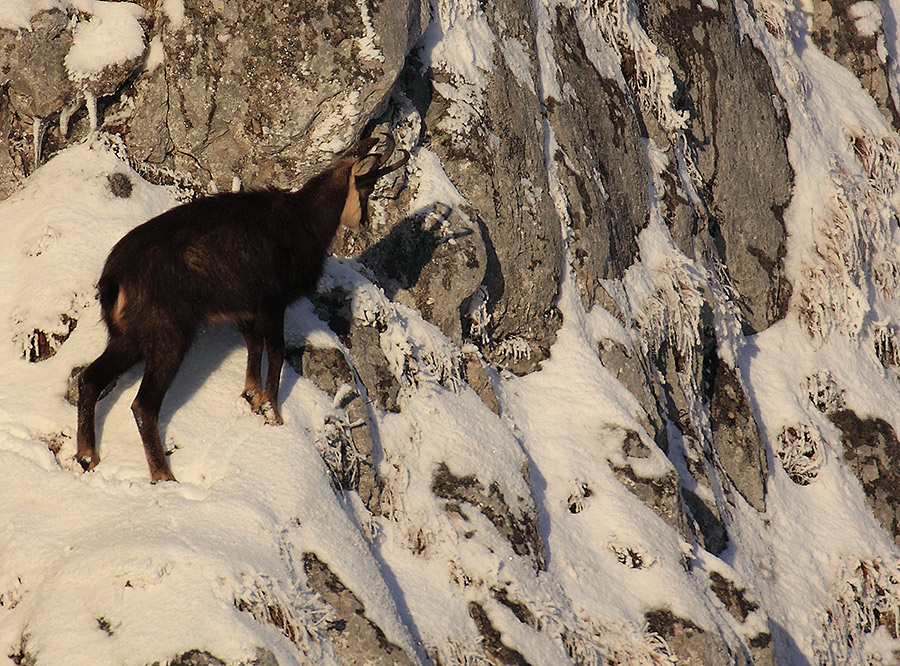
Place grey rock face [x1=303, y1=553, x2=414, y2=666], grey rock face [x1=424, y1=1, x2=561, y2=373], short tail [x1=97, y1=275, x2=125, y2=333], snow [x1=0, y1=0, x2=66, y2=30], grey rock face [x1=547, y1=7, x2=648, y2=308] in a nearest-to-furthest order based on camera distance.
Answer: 1. grey rock face [x1=303, y1=553, x2=414, y2=666]
2. short tail [x1=97, y1=275, x2=125, y2=333]
3. snow [x1=0, y1=0, x2=66, y2=30]
4. grey rock face [x1=424, y1=1, x2=561, y2=373]
5. grey rock face [x1=547, y1=7, x2=648, y2=308]

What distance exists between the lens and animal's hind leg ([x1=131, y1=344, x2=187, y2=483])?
708 centimetres

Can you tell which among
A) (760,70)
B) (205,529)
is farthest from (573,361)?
(760,70)

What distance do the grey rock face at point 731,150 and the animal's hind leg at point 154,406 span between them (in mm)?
9665

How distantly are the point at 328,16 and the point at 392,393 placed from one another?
393 centimetres

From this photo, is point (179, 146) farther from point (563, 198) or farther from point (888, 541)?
point (888, 541)

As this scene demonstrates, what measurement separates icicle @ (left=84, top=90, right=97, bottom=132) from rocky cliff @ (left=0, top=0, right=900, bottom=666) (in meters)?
0.04

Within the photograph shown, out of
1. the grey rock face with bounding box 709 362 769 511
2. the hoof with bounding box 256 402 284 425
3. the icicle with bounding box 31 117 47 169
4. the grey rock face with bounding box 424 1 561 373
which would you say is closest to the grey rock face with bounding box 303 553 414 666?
the hoof with bounding box 256 402 284 425

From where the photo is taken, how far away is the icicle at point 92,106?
9.66 m

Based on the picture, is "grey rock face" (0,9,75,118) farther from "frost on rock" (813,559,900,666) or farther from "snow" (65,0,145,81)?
"frost on rock" (813,559,900,666)

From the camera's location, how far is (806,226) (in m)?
15.9

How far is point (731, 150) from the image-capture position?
15539 millimetres

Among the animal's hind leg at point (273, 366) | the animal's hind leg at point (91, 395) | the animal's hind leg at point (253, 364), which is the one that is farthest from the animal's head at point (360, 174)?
the animal's hind leg at point (91, 395)

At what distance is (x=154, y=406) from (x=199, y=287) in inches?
37.9

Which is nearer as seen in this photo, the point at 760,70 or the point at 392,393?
the point at 392,393
